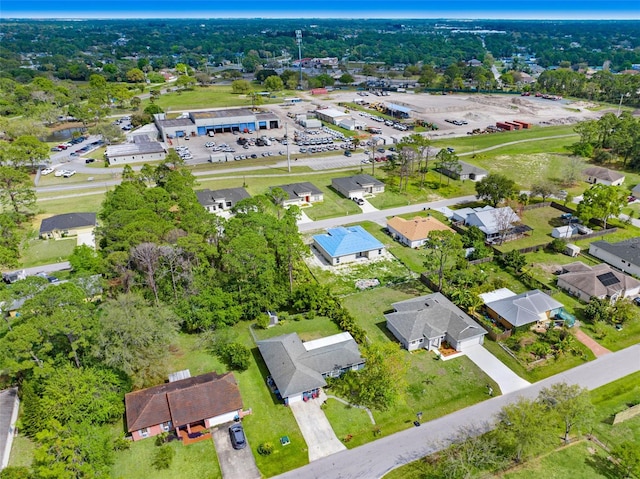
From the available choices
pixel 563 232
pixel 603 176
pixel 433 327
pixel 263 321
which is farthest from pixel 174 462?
pixel 603 176

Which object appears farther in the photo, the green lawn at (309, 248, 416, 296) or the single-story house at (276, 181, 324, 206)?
the single-story house at (276, 181, 324, 206)

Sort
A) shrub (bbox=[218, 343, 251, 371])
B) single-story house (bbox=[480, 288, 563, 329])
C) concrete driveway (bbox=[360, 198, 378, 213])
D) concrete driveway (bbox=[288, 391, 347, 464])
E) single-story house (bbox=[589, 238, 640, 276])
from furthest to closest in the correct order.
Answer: concrete driveway (bbox=[360, 198, 378, 213]) < single-story house (bbox=[589, 238, 640, 276]) < single-story house (bbox=[480, 288, 563, 329]) < shrub (bbox=[218, 343, 251, 371]) < concrete driveway (bbox=[288, 391, 347, 464])

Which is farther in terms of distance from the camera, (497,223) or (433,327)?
(497,223)

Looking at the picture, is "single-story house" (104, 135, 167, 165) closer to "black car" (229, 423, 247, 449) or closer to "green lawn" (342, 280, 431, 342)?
"green lawn" (342, 280, 431, 342)

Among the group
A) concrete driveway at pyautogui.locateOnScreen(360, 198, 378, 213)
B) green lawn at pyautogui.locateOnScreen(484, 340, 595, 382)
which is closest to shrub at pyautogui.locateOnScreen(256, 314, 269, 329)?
green lawn at pyautogui.locateOnScreen(484, 340, 595, 382)

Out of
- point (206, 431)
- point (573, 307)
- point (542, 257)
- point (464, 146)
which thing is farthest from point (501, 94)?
point (206, 431)

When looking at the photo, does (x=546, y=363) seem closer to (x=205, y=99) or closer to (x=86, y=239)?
(x=86, y=239)

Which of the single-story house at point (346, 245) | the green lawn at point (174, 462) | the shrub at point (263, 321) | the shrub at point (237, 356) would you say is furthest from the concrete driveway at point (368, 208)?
the green lawn at point (174, 462)
